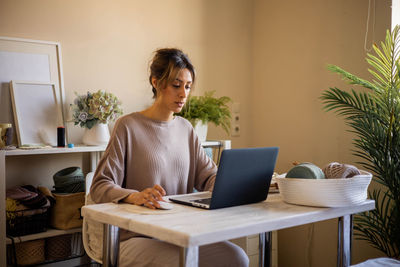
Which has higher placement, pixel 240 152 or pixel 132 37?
pixel 132 37

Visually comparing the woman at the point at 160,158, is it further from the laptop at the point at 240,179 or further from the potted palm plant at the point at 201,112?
the potted palm plant at the point at 201,112

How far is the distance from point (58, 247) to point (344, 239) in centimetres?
153

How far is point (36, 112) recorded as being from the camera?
245 cm

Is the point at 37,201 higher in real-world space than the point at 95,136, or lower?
lower

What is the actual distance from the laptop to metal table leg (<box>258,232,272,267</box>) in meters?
0.30

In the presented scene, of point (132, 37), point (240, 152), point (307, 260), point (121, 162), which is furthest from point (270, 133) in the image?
point (240, 152)

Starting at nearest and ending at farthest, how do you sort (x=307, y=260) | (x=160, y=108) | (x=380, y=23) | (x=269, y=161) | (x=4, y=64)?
1. (x=269, y=161)
2. (x=160, y=108)
3. (x=4, y=64)
4. (x=380, y=23)
5. (x=307, y=260)

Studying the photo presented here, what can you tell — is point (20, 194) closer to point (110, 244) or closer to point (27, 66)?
point (27, 66)

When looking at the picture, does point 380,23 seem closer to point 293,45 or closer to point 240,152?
point 293,45

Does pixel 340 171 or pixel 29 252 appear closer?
pixel 340 171

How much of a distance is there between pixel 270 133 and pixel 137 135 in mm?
1787

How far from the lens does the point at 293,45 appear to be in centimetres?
332

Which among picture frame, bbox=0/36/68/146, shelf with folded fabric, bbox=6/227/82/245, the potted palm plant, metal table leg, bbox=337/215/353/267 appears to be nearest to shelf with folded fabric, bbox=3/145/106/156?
picture frame, bbox=0/36/68/146

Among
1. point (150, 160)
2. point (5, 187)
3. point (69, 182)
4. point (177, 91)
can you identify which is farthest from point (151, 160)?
point (5, 187)
